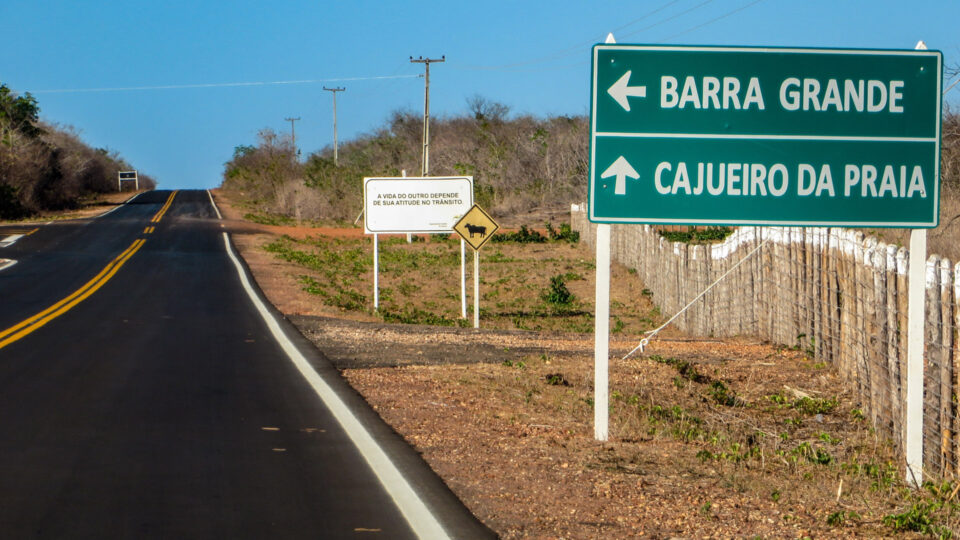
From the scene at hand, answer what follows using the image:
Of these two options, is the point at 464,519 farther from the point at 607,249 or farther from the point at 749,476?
the point at 607,249

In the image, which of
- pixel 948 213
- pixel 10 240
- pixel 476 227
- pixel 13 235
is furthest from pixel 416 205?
pixel 13 235

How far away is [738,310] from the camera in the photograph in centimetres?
1591

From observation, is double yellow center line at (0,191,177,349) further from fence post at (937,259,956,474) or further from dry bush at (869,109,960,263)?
dry bush at (869,109,960,263)

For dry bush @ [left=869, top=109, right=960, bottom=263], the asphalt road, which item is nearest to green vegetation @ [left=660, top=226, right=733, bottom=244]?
dry bush @ [left=869, top=109, right=960, bottom=263]

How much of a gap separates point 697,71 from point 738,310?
861 centimetres

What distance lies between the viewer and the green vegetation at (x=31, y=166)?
195 ft

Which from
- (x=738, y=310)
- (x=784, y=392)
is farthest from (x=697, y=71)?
(x=738, y=310)

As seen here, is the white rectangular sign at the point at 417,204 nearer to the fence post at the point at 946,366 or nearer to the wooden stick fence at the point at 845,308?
the wooden stick fence at the point at 845,308

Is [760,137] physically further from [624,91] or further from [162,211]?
[162,211]

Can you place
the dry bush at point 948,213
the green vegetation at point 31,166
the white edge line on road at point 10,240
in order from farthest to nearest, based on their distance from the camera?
the green vegetation at point 31,166
the white edge line on road at point 10,240
the dry bush at point 948,213

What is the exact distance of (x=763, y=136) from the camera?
7977mm

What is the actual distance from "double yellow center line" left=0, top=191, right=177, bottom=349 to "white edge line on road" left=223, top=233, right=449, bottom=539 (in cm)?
443

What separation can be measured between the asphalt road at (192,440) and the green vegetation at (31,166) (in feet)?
152

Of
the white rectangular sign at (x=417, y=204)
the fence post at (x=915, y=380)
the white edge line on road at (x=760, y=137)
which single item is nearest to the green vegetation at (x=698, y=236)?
the white rectangular sign at (x=417, y=204)
